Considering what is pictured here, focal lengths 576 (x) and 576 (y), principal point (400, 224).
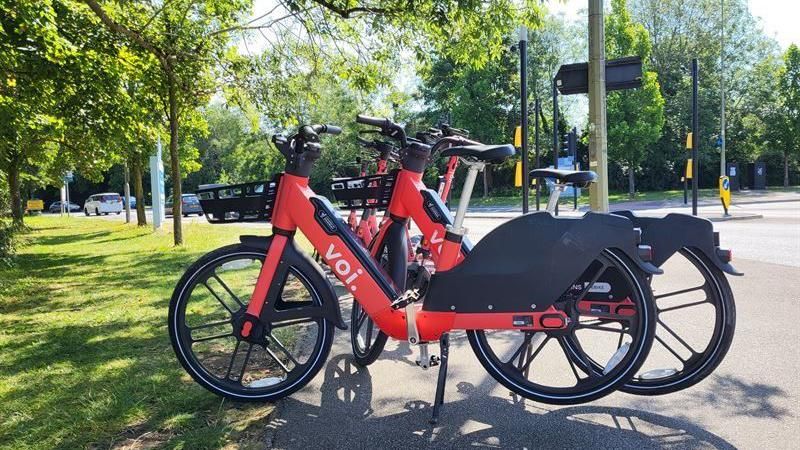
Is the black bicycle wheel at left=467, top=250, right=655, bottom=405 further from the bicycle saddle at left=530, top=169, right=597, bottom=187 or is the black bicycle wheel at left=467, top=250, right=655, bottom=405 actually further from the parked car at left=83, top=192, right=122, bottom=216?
the parked car at left=83, top=192, right=122, bottom=216

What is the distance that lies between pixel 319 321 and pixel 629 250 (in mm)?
1728

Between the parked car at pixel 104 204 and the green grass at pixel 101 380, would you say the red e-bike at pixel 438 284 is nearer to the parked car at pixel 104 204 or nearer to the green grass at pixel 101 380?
the green grass at pixel 101 380

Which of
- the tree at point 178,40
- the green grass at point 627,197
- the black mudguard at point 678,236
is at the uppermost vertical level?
the tree at point 178,40

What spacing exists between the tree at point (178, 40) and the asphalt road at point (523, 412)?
27.5 feet

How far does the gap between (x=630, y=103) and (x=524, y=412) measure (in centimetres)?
3311

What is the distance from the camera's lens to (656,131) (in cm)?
3281

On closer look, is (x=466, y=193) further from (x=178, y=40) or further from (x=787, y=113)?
(x=787, y=113)

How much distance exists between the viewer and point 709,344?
3.19 m

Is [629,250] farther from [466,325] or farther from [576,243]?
[466,325]

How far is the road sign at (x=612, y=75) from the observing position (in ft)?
20.3

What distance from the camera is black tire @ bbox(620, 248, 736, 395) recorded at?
122 inches

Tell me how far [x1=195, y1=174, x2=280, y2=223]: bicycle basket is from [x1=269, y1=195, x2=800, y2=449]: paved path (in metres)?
1.11

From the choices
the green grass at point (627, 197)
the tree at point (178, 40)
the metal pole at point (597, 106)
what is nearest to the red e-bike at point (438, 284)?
the metal pole at point (597, 106)

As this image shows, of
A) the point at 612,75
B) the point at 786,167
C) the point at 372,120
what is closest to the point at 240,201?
the point at 372,120
